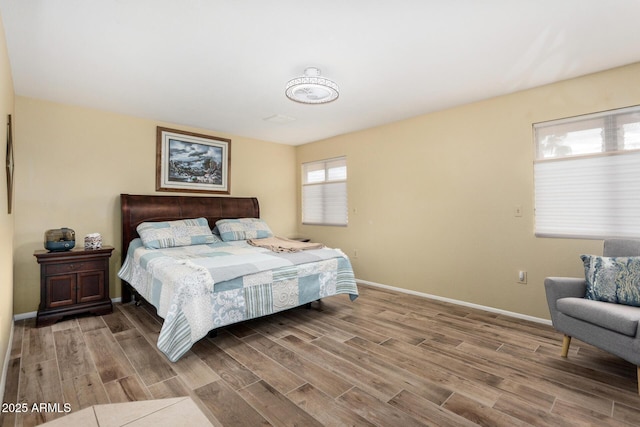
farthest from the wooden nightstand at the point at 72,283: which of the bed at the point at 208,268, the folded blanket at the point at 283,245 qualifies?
the folded blanket at the point at 283,245

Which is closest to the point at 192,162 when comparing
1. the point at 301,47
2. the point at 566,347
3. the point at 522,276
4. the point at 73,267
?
the point at 73,267

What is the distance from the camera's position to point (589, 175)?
2904 mm

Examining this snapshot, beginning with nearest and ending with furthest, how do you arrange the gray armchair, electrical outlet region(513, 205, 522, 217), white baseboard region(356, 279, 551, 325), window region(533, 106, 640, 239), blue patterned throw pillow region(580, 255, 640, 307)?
1. the gray armchair
2. blue patterned throw pillow region(580, 255, 640, 307)
3. window region(533, 106, 640, 239)
4. white baseboard region(356, 279, 551, 325)
5. electrical outlet region(513, 205, 522, 217)

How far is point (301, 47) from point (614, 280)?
294 centimetres

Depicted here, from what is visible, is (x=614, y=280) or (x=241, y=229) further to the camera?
(x=241, y=229)

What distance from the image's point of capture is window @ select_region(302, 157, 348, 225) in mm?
5176

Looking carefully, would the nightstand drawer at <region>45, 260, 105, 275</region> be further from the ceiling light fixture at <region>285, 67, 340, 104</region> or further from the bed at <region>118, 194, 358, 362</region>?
the ceiling light fixture at <region>285, 67, 340, 104</region>

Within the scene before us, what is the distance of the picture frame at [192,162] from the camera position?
14.3ft

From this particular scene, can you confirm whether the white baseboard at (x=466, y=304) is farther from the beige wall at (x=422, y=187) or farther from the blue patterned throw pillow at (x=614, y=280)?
the blue patterned throw pillow at (x=614, y=280)

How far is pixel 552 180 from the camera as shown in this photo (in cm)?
311

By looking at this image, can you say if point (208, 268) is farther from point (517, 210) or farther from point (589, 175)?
point (589, 175)

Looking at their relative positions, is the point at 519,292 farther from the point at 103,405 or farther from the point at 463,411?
the point at 103,405

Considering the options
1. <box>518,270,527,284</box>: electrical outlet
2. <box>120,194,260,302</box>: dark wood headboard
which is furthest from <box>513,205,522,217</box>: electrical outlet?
<box>120,194,260,302</box>: dark wood headboard

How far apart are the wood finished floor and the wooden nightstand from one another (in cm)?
16
